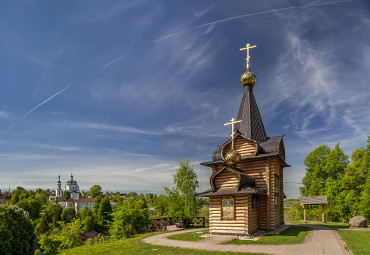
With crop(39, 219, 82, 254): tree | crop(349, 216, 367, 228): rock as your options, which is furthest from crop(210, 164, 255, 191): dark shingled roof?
crop(39, 219, 82, 254): tree

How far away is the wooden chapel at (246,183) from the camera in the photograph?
44.5 ft

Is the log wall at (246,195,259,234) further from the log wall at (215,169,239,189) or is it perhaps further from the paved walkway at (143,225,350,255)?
the paved walkway at (143,225,350,255)

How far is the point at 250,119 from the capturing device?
18.2 meters

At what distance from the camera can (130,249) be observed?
35.2ft

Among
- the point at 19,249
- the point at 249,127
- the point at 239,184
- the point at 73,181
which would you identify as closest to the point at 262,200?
the point at 239,184

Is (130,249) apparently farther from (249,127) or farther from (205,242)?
(249,127)

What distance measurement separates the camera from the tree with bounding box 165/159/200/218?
790 inches

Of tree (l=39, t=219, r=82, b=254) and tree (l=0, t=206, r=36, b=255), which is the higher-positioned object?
tree (l=0, t=206, r=36, b=255)

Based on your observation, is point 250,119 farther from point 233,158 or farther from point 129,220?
point 129,220

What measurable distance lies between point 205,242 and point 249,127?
941cm

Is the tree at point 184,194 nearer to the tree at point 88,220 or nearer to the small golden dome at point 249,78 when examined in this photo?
the small golden dome at point 249,78

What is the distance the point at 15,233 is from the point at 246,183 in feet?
39.6

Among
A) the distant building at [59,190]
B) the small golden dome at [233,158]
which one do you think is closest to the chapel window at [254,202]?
the small golden dome at [233,158]

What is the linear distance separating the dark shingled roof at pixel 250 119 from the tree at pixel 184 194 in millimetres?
6823
